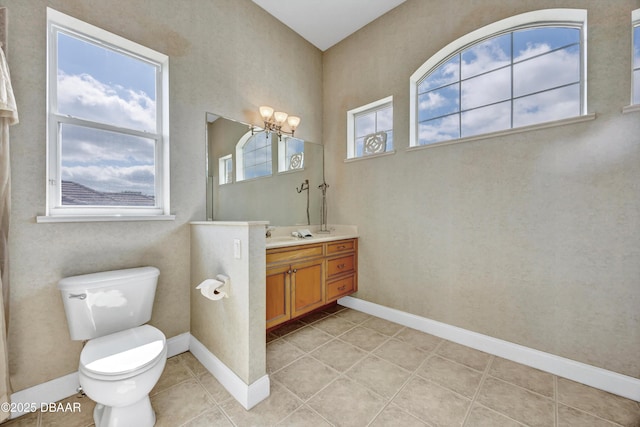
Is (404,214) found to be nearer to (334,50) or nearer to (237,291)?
(237,291)

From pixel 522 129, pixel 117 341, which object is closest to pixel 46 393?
pixel 117 341

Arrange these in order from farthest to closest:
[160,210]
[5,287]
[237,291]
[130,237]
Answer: [160,210] < [130,237] < [237,291] < [5,287]

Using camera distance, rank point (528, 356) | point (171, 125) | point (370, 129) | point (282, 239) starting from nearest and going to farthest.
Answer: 1. point (528, 356)
2. point (171, 125)
3. point (282, 239)
4. point (370, 129)

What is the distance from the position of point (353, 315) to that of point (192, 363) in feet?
5.31

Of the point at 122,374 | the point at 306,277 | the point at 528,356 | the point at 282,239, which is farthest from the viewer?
the point at 282,239

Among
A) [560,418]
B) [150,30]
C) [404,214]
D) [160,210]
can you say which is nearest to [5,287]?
[160,210]

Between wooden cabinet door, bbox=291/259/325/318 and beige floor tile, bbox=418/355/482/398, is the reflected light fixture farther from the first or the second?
beige floor tile, bbox=418/355/482/398

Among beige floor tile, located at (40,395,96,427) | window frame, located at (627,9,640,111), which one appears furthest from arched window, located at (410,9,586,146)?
beige floor tile, located at (40,395,96,427)

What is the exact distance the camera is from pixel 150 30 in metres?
1.91

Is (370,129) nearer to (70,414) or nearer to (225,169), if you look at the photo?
(225,169)

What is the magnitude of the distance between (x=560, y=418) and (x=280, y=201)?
8.59ft

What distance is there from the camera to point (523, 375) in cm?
176

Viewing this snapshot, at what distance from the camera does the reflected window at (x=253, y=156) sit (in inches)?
95.0

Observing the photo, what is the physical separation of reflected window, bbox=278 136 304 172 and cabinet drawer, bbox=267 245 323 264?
39.4 inches
